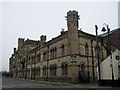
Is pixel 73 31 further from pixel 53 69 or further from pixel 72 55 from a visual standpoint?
pixel 53 69

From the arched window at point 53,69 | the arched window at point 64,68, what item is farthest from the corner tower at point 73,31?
the arched window at point 53,69

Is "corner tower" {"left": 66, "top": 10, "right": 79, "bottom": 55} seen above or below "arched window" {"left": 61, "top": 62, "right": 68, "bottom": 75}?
above

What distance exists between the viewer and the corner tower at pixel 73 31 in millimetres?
33963

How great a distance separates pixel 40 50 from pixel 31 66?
9.30 meters

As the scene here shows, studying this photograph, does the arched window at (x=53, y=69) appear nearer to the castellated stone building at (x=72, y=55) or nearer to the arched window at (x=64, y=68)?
the castellated stone building at (x=72, y=55)

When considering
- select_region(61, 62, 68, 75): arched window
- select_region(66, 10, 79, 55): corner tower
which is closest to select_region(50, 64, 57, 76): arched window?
select_region(61, 62, 68, 75): arched window

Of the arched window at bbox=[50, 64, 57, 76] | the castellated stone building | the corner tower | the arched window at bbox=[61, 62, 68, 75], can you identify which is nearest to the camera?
the castellated stone building

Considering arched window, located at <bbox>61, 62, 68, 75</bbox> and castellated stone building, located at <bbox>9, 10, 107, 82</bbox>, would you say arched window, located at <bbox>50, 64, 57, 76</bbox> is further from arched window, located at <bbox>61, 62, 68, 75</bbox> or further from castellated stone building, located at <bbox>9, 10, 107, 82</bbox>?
arched window, located at <bbox>61, 62, 68, 75</bbox>

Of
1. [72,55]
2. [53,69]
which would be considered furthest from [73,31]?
[53,69]

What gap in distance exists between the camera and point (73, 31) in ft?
113

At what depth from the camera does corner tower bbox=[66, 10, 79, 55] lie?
34.0 m

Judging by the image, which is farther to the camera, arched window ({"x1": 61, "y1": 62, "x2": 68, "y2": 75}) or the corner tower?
arched window ({"x1": 61, "y1": 62, "x2": 68, "y2": 75})

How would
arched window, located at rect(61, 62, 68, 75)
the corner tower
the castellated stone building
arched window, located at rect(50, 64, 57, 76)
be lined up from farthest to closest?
1. arched window, located at rect(50, 64, 57, 76)
2. arched window, located at rect(61, 62, 68, 75)
3. the corner tower
4. the castellated stone building

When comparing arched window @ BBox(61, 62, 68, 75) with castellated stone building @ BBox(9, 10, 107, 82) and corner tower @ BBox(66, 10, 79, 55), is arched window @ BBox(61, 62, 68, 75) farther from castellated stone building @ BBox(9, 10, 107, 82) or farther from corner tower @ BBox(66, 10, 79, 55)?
corner tower @ BBox(66, 10, 79, 55)
